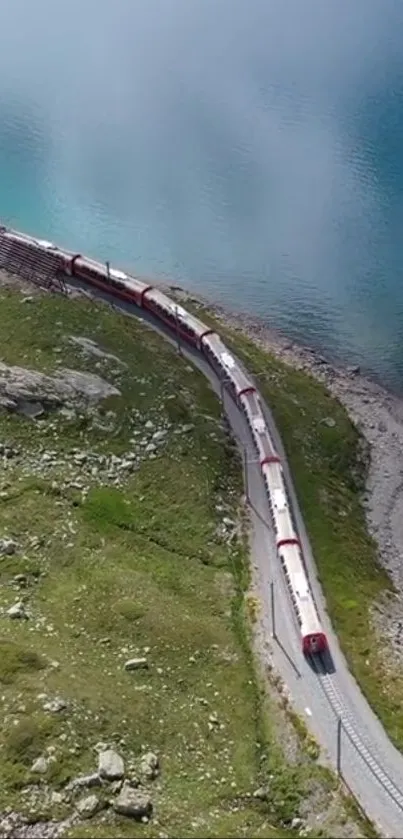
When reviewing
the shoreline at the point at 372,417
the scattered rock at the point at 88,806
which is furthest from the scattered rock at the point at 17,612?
the shoreline at the point at 372,417

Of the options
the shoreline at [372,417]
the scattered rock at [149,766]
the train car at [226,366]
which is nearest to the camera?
the scattered rock at [149,766]

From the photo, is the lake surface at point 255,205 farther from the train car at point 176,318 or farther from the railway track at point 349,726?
the railway track at point 349,726

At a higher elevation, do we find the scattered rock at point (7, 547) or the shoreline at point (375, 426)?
the shoreline at point (375, 426)

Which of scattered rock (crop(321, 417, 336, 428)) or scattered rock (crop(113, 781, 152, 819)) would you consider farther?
scattered rock (crop(321, 417, 336, 428))

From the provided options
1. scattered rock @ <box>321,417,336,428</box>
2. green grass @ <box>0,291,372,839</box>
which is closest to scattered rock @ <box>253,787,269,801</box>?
green grass @ <box>0,291,372,839</box>

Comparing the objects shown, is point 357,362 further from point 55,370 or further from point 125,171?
point 125,171

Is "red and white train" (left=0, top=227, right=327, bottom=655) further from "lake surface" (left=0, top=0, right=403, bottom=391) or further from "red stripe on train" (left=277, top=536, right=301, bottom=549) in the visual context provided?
"lake surface" (left=0, top=0, right=403, bottom=391)

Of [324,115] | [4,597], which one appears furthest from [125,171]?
[4,597]
